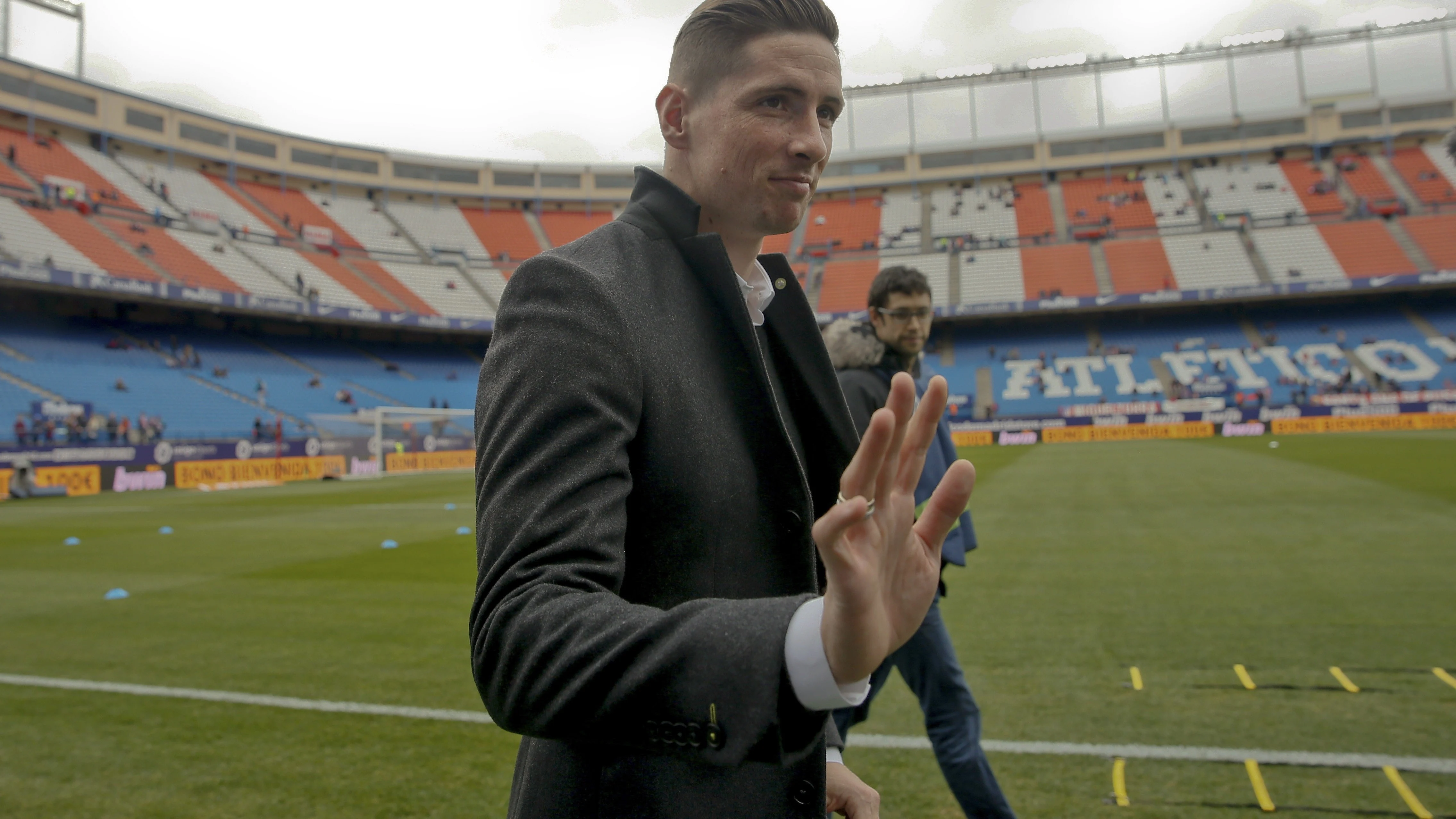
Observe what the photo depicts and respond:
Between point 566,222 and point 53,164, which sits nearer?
point 53,164

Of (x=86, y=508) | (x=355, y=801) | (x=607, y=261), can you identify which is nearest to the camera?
(x=607, y=261)

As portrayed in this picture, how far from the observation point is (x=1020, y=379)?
4325 cm

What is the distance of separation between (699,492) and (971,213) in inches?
2205

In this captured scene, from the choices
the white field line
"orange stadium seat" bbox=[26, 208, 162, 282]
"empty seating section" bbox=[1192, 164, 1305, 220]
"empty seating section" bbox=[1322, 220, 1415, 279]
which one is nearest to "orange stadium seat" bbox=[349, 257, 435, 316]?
"orange stadium seat" bbox=[26, 208, 162, 282]

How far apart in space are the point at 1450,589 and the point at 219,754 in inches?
346

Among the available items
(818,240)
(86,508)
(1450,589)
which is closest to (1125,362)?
(818,240)

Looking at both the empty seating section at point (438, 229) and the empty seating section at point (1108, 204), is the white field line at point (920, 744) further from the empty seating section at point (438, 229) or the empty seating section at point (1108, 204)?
the empty seating section at point (1108, 204)

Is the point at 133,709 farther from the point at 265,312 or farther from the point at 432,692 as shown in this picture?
the point at 265,312

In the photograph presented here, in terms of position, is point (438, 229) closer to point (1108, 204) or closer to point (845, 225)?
point (845, 225)

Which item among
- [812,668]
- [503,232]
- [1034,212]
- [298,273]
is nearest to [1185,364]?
[1034,212]

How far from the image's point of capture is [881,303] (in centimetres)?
400

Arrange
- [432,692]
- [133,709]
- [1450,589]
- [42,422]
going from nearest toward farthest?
[133,709]
[432,692]
[1450,589]
[42,422]

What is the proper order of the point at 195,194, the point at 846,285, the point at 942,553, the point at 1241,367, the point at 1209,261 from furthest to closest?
the point at 846,285 → the point at 1209,261 → the point at 195,194 → the point at 1241,367 → the point at 942,553

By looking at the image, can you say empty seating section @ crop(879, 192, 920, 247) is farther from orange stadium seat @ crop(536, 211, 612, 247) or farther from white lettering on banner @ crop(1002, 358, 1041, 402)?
orange stadium seat @ crop(536, 211, 612, 247)
